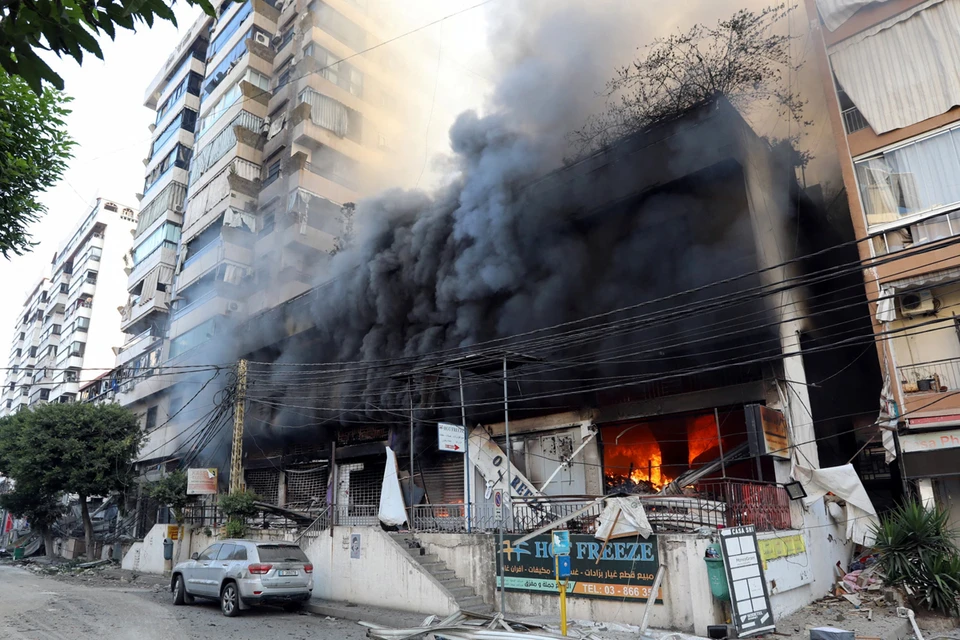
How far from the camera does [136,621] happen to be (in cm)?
1102

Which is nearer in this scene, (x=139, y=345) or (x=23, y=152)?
(x=23, y=152)

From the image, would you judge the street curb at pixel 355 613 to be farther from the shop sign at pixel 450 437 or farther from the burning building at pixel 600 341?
the shop sign at pixel 450 437

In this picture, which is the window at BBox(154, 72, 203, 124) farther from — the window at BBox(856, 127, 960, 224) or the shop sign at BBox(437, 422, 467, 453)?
the window at BBox(856, 127, 960, 224)

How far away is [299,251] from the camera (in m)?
33.1

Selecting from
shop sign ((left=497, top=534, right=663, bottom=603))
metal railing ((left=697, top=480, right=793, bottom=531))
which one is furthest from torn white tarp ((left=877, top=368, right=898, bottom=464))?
shop sign ((left=497, top=534, right=663, bottom=603))

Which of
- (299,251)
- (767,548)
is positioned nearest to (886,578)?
(767,548)

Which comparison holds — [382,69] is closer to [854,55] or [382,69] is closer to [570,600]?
[854,55]

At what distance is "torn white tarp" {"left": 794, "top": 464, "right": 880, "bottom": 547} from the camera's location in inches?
495

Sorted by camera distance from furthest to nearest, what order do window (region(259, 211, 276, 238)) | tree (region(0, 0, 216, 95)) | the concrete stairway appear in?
window (region(259, 211, 276, 238)) < the concrete stairway < tree (region(0, 0, 216, 95))

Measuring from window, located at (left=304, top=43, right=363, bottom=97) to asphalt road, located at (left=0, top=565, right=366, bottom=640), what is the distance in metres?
28.8

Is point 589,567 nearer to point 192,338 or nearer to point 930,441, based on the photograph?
point 930,441

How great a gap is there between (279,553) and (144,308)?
31840mm

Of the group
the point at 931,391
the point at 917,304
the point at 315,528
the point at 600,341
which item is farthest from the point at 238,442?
the point at 917,304

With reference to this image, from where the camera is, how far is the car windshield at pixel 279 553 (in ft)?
40.3
